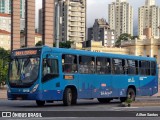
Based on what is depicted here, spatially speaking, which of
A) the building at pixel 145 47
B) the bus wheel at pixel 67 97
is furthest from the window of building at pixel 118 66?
the building at pixel 145 47

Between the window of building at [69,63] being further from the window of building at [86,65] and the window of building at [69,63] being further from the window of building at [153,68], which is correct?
the window of building at [153,68]

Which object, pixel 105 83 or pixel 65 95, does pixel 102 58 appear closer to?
pixel 105 83

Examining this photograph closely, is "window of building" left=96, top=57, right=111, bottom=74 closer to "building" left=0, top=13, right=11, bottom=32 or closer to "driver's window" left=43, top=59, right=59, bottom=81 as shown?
"driver's window" left=43, top=59, right=59, bottom=81

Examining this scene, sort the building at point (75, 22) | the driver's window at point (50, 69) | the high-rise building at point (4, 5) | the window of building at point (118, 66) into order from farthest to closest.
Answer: the high-rise building at point (4, 5)
the building at point (75, 22)
the window of building at point (118, 66)
the driver's window at point (50, 69)

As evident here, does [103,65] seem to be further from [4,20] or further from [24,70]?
[4,20]

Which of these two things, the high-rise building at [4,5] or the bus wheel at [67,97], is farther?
the high-rise building at [4,5]

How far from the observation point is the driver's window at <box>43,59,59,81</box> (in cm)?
2175

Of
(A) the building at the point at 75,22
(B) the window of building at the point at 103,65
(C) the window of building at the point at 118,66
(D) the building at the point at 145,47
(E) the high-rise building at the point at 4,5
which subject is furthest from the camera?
(E) the high-rise building at the point at 4,5

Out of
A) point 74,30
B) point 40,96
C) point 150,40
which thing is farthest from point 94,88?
point 74,30

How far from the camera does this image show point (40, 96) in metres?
21.4

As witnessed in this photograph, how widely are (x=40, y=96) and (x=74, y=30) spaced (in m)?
144

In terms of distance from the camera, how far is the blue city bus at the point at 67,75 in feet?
71.1

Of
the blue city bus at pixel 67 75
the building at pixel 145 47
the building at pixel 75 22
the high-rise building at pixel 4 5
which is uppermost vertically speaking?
the high-rise building at pixel 4 5

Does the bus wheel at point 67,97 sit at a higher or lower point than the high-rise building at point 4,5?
lower
